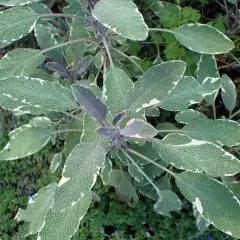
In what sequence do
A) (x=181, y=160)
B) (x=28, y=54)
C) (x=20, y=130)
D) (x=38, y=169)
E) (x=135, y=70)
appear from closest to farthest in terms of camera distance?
(x=181, y=160) < (x=28, y=54) < (x=20, y=130) < (x=135, y=70) < (x=38, y=169)

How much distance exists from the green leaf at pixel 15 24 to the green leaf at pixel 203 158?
0.54 meters

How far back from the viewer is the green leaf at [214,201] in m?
1.04

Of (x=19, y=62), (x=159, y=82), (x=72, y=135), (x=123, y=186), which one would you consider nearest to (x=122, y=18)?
(x=159, y=82)

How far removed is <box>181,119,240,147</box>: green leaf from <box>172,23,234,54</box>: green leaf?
0.71 feet

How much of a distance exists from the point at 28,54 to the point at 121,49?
0.39 metres

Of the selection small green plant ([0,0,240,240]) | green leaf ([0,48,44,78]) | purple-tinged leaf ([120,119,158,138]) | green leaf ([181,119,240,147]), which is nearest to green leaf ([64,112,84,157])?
small green plant ([0,0,240,240])

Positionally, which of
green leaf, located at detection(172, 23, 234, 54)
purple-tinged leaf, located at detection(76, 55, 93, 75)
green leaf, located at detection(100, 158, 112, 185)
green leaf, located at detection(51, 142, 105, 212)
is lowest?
green leaf, located at detection(100, 158, 112, 185)

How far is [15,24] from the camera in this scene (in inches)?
45.8

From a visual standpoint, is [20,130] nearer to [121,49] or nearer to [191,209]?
[121,49]

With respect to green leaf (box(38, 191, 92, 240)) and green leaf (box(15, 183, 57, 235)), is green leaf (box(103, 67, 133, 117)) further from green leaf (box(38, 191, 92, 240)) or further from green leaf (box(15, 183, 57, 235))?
green leaf (box(15, 183, 57, 235))

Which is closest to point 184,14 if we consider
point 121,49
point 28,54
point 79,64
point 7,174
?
point 121,49

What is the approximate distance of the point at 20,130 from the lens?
1.40 m

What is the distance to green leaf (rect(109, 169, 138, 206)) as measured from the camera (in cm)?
162

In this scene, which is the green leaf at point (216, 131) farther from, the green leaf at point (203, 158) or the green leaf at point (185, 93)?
the green leaf at point (203, 158)
